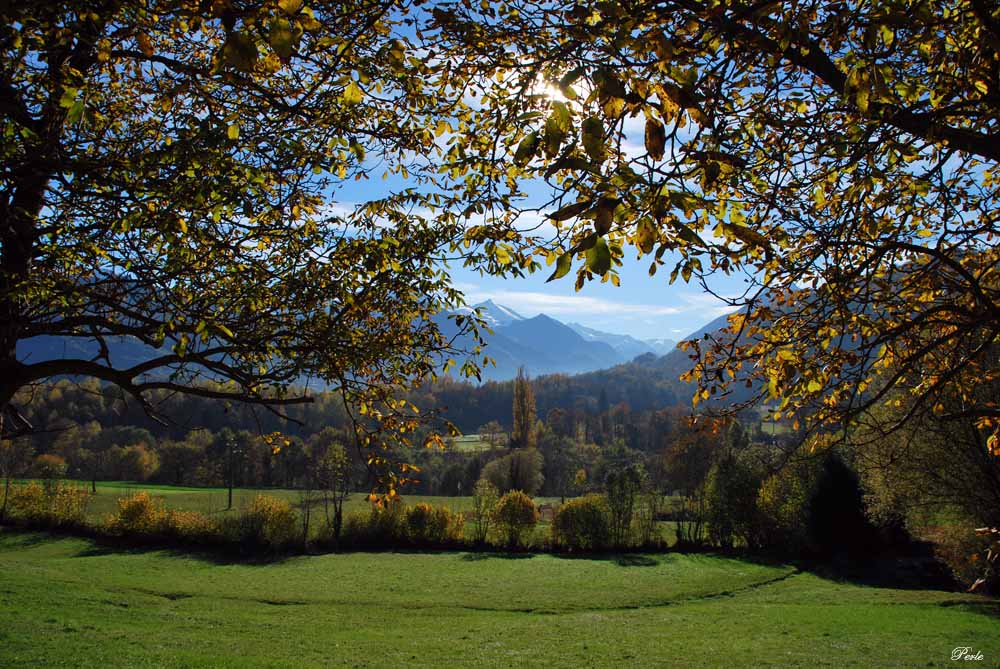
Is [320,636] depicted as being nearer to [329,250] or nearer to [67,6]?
A: [329,250]

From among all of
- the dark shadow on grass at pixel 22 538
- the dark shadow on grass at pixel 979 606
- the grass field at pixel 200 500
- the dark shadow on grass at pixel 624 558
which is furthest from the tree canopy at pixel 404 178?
the grass field at pixel 200 500

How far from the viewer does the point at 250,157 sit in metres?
5.23

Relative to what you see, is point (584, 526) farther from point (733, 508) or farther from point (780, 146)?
point (780, 146)

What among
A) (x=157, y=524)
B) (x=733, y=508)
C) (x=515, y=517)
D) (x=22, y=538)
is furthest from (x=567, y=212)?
(x=22, y=538)

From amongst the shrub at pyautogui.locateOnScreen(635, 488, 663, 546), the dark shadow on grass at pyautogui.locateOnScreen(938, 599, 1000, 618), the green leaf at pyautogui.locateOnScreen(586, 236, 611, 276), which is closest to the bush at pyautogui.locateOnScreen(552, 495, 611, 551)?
the shrub at pyautogui.locateOnScreen(635, 488, 663, 546)

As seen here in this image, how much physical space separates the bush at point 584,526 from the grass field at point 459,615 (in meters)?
4.81

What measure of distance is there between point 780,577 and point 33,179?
126ft

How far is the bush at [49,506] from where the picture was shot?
42.2m

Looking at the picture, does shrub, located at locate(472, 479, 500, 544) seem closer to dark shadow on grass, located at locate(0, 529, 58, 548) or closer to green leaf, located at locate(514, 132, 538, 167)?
dark shadow on grass, located at locate(0, 529, 58, 548)

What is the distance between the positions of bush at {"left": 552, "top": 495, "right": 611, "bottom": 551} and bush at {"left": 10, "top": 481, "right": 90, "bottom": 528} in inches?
1426

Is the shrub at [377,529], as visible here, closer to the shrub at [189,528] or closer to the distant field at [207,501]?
the distant field at [207,501]

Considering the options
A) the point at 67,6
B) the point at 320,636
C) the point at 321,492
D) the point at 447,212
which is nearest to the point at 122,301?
the point at 67,6

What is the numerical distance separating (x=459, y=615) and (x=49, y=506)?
1500 inches

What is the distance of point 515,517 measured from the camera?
4303 cm
